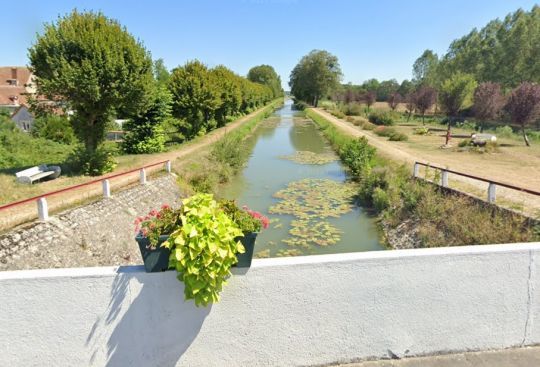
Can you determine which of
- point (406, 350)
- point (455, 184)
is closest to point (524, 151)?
point (455, 184)

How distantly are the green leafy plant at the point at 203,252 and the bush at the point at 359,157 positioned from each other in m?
13.5

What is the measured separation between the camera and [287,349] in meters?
2.53

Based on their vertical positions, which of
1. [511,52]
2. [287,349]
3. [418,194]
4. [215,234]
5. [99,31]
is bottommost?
[418,194]

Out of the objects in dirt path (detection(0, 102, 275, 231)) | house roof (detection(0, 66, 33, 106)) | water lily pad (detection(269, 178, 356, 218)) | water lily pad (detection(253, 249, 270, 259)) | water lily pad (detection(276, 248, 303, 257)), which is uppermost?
house roof (detection(0, 66, 33, 106))

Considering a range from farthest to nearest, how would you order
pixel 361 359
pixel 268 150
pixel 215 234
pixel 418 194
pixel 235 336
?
pixel 268 150 < pixel 418 194 < pixel 361 359 < pixel 235 336 < pixel 215 234

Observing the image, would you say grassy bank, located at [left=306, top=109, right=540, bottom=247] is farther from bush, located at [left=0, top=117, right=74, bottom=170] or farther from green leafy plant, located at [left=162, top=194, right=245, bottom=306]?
bush, located at [left=0, top=117, right=74, bottom=170]

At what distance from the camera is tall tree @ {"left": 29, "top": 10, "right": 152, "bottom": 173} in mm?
9977

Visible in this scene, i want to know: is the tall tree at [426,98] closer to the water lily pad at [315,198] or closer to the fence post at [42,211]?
the water lily pad at [315,198]

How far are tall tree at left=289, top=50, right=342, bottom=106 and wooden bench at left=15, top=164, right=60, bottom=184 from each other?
7289cm

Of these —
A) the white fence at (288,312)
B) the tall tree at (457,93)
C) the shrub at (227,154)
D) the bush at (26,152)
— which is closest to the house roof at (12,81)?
the bush at (26,152)

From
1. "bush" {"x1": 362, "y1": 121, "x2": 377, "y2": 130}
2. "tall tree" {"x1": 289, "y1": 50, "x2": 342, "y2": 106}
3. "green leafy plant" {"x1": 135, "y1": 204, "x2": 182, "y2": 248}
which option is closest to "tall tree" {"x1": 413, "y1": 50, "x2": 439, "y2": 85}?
"tall tree" {"x1": 289, "y1": 50, "x2": 342, "y2": 106}

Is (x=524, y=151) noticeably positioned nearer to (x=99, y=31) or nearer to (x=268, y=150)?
(x=268, y=150)

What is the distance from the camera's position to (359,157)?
16.7 meters

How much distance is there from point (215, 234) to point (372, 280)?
127 centimetres
